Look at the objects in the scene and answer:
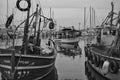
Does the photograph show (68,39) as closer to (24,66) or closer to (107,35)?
(107,35)

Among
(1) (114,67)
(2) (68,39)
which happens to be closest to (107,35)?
(1) (114,67)

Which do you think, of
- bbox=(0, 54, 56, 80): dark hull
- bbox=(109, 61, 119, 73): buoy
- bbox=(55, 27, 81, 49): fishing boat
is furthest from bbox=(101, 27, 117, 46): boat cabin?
bbox=(55, 27, 81, 49): fishing boat

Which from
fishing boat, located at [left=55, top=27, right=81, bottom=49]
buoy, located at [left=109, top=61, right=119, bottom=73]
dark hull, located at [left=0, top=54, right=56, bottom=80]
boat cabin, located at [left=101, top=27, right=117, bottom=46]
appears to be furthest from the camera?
fishing boat, located at [left=55, top=27, right=81, bottom=49]

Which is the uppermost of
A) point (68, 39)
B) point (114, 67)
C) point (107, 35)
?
point (107, 35)

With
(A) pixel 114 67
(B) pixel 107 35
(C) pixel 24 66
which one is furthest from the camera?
(B) pixel 107 35

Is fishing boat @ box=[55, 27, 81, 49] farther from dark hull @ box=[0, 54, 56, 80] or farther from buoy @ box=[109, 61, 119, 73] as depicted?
dark hull @ box=[0, 54, 56, 80]

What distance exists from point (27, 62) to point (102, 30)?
33.8 feet

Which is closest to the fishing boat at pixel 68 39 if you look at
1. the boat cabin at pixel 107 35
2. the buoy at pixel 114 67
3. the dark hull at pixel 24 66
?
the boat cabin at pixel 107 35

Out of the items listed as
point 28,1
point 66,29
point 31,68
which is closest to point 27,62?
point 31,68

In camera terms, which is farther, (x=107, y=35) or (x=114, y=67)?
(x=107, y=35)

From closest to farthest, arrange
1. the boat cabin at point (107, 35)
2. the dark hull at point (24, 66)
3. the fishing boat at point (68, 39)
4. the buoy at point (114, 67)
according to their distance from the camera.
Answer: the dark hull at point (24, 66) → the buoy at point (114, 67) → the boat cabin at point (107, 35) → the fishing boat at point (68, 39)

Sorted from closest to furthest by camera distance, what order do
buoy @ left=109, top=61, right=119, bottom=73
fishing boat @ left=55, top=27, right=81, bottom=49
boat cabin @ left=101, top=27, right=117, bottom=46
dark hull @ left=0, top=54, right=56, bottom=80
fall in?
dark hull @ left=0, top=54, right=56, bottom=80, buoy @ left=109, top=61, right=119, bottom=73, boat cabin @ left=101, top=27, right=117, bottom=46, fishing boat @ left=55, top=27, right=81, bottom=49

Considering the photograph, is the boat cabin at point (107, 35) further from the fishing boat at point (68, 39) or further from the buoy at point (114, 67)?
the fishing boat at point (68, 39)

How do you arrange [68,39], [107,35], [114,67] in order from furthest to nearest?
1. [68,39]
2. [107,35]
3. [114,67]
